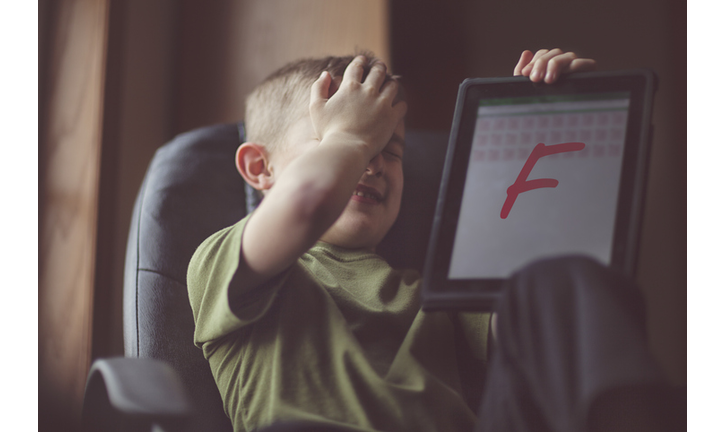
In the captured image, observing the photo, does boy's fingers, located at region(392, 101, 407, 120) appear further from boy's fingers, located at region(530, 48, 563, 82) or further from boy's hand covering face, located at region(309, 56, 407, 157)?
boy's fingers, located at region(530, 48, 563, 82)

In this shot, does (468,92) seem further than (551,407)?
Yes

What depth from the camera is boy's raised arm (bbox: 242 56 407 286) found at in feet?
1.41

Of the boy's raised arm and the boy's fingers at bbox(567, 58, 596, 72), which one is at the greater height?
the boy's fingers at bbox(567, 58, 596, 72)

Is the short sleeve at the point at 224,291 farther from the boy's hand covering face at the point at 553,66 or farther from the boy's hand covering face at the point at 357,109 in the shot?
the boy's hand covering face at the point at 553,66

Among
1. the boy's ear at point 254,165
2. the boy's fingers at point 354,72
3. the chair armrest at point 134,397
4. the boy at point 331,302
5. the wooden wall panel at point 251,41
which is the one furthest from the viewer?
the wooden wall panel at point 251,41

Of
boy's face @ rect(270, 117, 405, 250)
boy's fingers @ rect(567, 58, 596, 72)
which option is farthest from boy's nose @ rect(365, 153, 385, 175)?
boy's fingers @ rect(567, 58, 596, 72)

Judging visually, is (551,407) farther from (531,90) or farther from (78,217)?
(78,217)

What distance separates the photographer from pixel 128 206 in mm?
854

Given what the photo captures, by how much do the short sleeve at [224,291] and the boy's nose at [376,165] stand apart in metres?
0.17

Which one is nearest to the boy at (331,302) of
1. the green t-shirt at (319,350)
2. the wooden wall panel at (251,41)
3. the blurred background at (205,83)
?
the green t-shirt at (319,350)

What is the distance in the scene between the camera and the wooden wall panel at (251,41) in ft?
3.14

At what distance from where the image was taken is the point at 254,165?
676 mm
